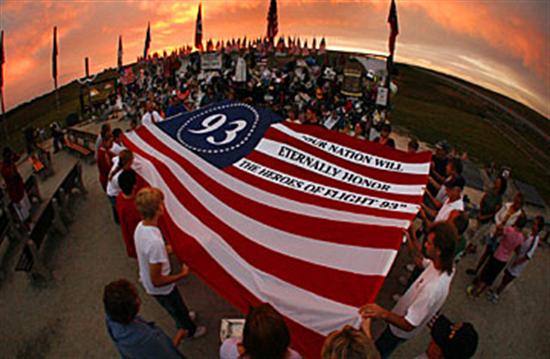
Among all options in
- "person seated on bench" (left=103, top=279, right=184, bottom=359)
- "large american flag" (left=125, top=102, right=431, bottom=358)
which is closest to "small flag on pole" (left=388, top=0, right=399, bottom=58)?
"large american flag" (left=125, top=102, right=431, bottom=358)

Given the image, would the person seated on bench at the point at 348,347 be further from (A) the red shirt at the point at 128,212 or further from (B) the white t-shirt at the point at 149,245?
(A) the red shirt at the point at 128,212

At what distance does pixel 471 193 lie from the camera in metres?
9.81

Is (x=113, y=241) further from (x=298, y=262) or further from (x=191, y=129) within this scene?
(x=298, y=262)

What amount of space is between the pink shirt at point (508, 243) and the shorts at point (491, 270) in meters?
0.10

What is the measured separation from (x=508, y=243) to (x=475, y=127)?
23036 mm

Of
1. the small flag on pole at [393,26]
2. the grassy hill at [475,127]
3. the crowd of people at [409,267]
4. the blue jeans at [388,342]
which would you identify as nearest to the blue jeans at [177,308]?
the crowd of people at [409,267]

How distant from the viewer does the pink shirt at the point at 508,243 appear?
4.88 m

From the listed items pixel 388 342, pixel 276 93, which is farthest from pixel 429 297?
pixel 276 93

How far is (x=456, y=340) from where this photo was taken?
104 inches

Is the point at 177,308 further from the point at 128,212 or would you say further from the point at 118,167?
the point at 118,167

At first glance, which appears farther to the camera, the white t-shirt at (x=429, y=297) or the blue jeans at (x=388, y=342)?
the blue jeans at (x=388, y=342)

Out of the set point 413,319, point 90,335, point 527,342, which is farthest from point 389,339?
point 90,335

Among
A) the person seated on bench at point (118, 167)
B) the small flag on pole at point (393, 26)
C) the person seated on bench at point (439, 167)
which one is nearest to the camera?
the person seated on bench at point (118, 167)

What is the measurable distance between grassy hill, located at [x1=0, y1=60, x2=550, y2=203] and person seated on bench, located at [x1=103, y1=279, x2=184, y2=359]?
14505 mm
